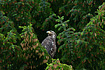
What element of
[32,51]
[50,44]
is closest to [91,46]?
[32,51]

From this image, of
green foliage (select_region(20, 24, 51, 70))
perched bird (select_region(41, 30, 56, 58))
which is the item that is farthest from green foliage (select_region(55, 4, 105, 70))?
perched bird (select_region(41, 30, 56, 58))

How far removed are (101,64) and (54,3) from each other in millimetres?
4304

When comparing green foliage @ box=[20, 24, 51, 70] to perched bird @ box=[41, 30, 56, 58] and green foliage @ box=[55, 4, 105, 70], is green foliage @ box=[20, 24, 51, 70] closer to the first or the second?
green foliage @ box=[55, 4, 105, 70]

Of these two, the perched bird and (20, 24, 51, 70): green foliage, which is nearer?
Answer: (20, 24, 51, 70): green foliage

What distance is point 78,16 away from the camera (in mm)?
6410

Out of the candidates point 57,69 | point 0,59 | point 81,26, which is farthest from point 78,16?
point 57,69

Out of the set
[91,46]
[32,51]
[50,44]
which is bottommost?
[91,46]

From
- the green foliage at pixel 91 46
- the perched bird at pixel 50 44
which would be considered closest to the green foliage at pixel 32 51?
the green foliage at pixel 91 46

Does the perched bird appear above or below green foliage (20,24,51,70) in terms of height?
above

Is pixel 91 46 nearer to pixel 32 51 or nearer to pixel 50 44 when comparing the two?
pixel 32 51

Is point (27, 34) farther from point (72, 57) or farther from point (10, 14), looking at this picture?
point (10, 14)

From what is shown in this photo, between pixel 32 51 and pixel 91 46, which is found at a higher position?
pixel 32 51

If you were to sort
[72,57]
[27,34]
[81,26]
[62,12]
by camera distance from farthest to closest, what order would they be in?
1. [62,12]
2. [81,26]
3. [72,57]
4. [27,34]

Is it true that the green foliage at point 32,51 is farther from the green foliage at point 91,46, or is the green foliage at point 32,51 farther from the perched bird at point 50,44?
the perched bird at point 50,44
